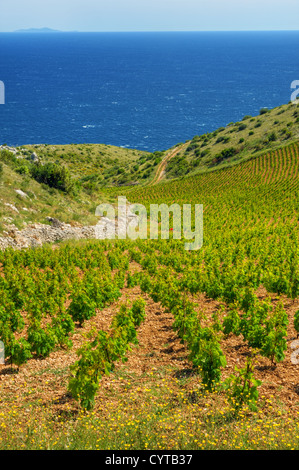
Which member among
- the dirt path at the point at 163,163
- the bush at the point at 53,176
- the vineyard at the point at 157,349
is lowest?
the vineyard at the point at 157,349

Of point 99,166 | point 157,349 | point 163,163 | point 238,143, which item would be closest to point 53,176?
point 157,349

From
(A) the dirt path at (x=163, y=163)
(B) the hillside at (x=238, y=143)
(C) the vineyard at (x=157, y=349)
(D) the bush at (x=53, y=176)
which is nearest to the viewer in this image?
(C) the vineyard at (x=157, y=349)

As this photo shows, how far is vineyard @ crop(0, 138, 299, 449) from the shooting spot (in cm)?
877

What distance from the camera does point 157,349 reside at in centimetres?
1295

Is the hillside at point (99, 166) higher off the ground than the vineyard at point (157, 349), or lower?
higher

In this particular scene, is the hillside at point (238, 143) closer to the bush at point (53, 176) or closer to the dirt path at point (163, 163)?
the dirt path at point (163, 163)

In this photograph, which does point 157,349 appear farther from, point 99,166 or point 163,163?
point 99,166

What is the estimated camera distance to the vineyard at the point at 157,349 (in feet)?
28.8

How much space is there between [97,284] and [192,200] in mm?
43621

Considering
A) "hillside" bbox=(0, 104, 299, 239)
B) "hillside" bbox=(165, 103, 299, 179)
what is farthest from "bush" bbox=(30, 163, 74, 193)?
"hillside" bbox=(165, 103, 299, 179)

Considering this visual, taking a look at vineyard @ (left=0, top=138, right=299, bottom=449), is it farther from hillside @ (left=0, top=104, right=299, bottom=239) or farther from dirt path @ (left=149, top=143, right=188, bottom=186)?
dirt path @ (left=149, top=143, right=188, bottom=186)

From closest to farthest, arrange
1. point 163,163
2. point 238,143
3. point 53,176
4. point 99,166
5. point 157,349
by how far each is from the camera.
Answer: point 157,349 < point 53,176 < point 238,143 < point 163,163 < point 99,166

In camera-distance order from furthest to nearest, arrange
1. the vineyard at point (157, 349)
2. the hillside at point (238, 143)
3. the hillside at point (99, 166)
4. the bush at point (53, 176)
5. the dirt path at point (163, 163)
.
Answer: the dirt path at point (163, 163) → the hillside at point (238, 143) → the bush at point (53, 176) → the hillside at point (99, 166) → the vineyard at point (157, 349)

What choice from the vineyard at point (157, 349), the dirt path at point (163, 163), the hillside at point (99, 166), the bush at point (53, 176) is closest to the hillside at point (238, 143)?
the hillside at point (99, 166)
